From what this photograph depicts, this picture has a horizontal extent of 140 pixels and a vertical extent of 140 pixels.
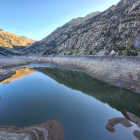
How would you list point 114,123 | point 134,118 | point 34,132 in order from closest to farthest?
point 34,132 → point 114,123 → point 134,118

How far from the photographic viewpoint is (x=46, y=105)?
22.1 meters

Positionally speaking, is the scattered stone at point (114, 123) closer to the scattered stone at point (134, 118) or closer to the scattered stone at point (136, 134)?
the scattered stone at point (134, 118)

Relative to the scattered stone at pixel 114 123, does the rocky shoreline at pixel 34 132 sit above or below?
above

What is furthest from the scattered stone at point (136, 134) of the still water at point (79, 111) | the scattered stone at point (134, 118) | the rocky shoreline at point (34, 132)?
the rocky shoreline at point (34, 132)

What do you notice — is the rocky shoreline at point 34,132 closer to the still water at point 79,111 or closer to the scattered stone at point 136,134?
the still water at point 79,111

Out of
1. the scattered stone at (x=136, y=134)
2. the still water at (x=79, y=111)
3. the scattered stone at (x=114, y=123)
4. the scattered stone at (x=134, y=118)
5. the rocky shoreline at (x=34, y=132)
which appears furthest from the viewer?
the scattered stone at (x=134, y=118)

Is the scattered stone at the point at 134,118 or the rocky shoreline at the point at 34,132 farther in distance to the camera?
the scattered stone at the point at 134,118

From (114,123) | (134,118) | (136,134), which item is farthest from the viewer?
(134,118)

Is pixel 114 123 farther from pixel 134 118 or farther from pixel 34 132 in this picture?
pixel 34 132

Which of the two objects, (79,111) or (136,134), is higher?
(79,111)

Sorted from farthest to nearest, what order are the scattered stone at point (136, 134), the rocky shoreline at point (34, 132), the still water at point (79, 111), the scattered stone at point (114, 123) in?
the scattered stone at point (114, 123) < the still water at point (79, 111) < the scattered stone at point (136, 134) < the rocky shoreline at point (34, 132)

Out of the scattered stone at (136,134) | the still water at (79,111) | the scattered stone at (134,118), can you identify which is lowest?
the scattered stone at (134,118)

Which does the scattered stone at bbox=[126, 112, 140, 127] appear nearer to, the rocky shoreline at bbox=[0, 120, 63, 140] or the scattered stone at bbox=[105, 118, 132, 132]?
the scattered stone at bbox=[105, 118, 132, 132]

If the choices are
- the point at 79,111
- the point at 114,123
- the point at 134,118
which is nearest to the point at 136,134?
the point at 114,123
